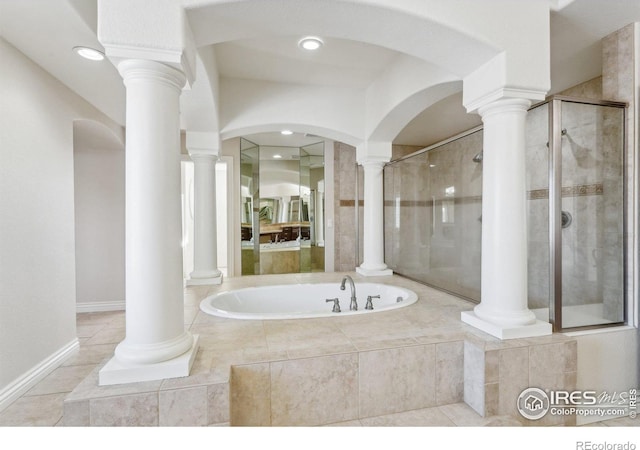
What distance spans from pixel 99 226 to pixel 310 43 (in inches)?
129

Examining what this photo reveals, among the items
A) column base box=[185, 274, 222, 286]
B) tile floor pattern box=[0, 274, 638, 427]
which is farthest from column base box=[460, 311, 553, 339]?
column base box=[185, 274, 222, 286]

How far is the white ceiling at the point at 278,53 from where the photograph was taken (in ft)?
5.47

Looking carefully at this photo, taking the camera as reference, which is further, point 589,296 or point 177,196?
point 589,296

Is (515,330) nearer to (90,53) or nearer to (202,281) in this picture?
(202,281)

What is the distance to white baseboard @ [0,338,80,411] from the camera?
1.88 m

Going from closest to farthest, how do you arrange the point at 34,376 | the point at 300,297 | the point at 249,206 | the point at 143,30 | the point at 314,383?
the point at 143,30
the point at 314,383
the point at 34,376
the point at 300,297
the point at 249,206

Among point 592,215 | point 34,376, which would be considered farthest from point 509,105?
point 34,376

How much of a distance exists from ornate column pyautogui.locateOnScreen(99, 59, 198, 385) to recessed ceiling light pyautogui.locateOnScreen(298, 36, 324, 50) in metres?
1.38

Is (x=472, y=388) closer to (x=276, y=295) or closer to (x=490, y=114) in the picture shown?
(x=490, y=114)

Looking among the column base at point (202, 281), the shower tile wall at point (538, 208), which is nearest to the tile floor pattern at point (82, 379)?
the column base at point (202, 281)

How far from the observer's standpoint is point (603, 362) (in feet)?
6.21

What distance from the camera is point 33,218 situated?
215 centimetres

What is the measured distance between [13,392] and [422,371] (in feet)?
A: 8.07

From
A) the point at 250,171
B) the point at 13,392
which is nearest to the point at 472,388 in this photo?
the point at 13,392
